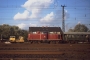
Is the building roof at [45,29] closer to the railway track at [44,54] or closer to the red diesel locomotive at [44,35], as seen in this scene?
the red diesel locomotive at [44,35]

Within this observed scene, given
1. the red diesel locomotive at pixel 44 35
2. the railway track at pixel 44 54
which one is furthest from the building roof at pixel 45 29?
the railway track at pixel 44 54

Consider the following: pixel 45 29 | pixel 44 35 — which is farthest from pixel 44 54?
pixel 45 29

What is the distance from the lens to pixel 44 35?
36031 mm

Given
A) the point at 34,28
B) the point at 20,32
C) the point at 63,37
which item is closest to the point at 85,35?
the point at 63,37

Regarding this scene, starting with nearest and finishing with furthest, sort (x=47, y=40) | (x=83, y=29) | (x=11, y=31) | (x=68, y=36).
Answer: (x=47, y=40)
(x=68, y=36)
(x=11, y=31)
(x=83, y=29)

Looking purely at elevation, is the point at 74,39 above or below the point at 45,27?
below

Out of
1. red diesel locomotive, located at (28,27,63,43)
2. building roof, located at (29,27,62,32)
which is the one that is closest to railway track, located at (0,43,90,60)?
red diesel locomotive, located at (28,27,63,43)

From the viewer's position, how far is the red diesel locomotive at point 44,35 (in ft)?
115

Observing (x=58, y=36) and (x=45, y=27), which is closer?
(x=58, y=36)

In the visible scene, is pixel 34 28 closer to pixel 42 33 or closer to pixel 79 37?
pixel 42 33

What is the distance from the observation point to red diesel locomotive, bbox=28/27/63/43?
35.1 meters

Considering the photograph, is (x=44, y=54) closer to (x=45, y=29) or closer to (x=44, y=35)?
(x=44, y=35)

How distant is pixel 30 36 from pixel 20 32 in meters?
29.5

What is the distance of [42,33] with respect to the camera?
3641cm
